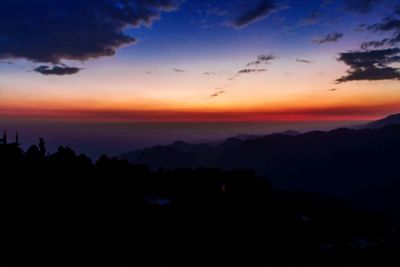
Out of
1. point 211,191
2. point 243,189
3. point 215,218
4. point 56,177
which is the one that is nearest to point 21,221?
point 56,177

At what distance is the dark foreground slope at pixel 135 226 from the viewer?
1179 inches

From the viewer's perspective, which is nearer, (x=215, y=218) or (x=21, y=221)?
(x=21, y=221)

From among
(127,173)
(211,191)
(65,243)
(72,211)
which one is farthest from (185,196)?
(65,243)

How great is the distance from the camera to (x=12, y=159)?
40844 millimetres

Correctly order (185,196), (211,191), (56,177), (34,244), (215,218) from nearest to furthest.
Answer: (34,244) < (56,177) < (215,218) < (185,196) < (211,191)

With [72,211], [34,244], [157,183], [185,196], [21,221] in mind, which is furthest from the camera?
[157,183]

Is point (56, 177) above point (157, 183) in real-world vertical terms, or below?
above

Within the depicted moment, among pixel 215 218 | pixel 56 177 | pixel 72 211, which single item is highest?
pixel 56 177

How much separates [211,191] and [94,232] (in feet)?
81.1

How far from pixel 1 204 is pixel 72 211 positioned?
6.10 metres

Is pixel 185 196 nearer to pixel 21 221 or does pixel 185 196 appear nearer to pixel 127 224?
pixel 127 224

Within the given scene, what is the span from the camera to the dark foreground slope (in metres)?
30.0

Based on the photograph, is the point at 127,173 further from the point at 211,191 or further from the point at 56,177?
the point at 56,177

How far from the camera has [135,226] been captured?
3550cm
